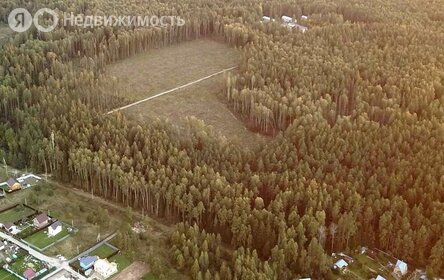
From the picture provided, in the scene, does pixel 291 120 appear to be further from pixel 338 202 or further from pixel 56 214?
pixel 56 214

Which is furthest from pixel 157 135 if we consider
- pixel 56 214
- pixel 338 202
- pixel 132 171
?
pixel 338 202

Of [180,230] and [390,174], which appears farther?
[390,174]

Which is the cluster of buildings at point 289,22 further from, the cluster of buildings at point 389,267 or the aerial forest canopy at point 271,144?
the cluster of buildings at point 389,267

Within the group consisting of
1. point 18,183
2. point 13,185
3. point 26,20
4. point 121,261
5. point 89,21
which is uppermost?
point 89,21

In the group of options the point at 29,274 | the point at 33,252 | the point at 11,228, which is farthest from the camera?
the point at 11,228

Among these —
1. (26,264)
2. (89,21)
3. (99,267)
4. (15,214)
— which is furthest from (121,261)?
(89,21)

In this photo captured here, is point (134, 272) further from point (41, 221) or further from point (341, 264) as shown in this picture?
point (341, 264)

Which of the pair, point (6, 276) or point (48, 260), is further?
point (48, 260)
